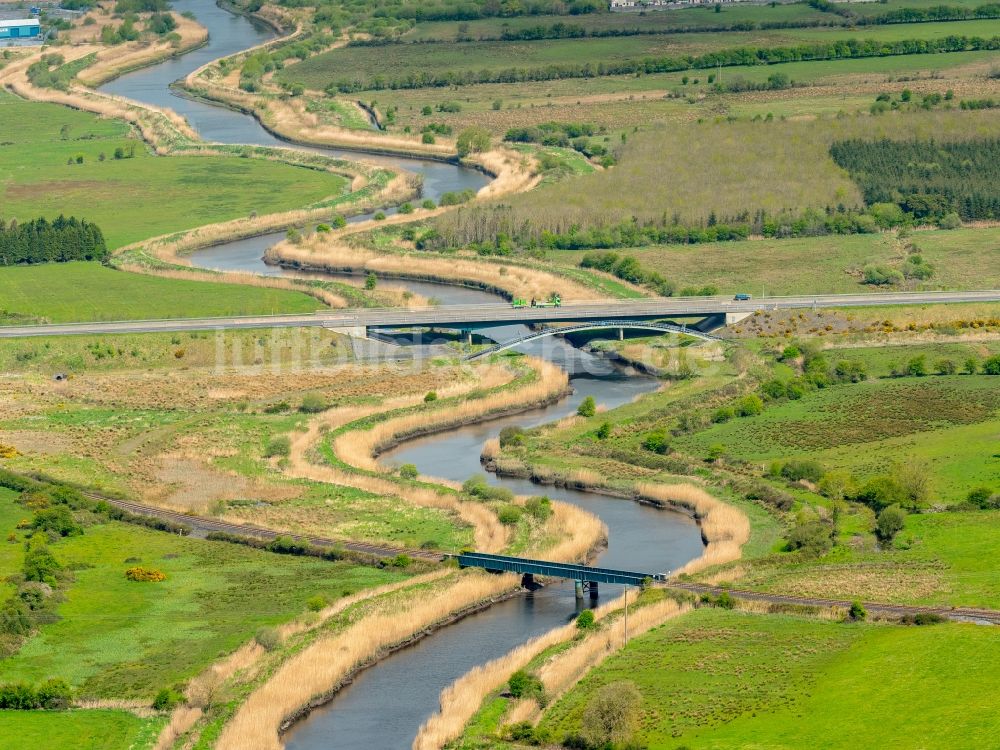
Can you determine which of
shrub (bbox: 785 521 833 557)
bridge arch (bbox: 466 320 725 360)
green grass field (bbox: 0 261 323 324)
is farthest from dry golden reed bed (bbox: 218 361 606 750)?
green grass field (bbox: 0 261 323 324)

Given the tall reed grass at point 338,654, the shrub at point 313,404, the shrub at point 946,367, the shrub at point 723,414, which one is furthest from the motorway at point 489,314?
the tall reed grass at point 338,654

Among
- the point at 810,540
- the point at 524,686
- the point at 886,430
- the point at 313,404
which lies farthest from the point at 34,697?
the point at 886,430

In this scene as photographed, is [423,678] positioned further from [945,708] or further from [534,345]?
[534,345]

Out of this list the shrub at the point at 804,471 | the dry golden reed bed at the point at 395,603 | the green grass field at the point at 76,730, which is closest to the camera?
the green grass field at the point at 76,730

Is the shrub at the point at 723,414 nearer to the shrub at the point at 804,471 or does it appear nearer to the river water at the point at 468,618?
the river water at the point at 468,618

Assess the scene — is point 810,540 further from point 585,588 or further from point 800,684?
point 800,684
